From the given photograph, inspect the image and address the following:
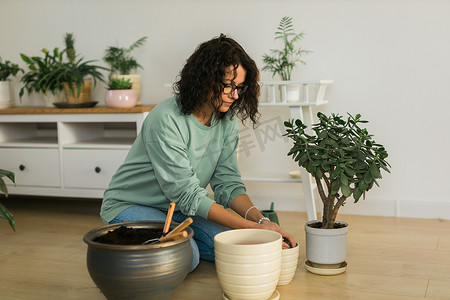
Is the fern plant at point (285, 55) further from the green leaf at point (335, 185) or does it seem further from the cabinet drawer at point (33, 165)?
the cabinet drawer at point (33, 165)

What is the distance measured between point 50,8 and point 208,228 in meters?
2.13

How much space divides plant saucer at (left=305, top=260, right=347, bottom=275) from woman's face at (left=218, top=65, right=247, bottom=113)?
695 millimetres

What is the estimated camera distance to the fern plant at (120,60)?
125 inches

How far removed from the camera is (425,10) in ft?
9.02

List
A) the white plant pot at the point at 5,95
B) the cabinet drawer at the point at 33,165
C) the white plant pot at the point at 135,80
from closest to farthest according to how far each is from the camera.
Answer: the cabinet drawer at the point at 33,165, the white plant pot at the point at 135,80, the white plant pot at the point at 5,95

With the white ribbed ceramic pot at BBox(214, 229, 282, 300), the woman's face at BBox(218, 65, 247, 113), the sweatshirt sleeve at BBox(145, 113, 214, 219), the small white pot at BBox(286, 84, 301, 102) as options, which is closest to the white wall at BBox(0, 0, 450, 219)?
the small white pot at BBox(286, 84, 301, 102)

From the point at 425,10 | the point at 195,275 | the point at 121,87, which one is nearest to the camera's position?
the point at 195,275

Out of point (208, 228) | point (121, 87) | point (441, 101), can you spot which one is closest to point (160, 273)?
point (208, 228)

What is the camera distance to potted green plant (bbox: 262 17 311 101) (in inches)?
107

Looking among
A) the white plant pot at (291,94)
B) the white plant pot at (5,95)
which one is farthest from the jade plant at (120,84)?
the white plant pot at (291,94)

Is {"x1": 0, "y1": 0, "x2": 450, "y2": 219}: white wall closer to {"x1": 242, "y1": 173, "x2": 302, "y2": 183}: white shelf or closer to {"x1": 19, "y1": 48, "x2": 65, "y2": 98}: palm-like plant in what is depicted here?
{"x1": 242, "y1": 173, "x2": 302, "y2": 183}: white shelf

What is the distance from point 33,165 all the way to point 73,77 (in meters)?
0.57

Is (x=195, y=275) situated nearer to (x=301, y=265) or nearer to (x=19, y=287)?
(x=301, y=265)

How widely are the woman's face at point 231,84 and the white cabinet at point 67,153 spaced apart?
106 cm
